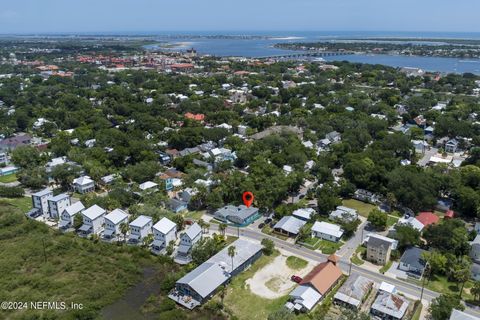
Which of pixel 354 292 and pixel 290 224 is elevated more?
pixel 290 224

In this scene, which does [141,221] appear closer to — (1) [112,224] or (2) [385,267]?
(1) [112,224]

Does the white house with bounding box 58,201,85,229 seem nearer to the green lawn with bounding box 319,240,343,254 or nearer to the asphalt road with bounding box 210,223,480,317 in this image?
the asphalt road with bounding box 210,223,480,317

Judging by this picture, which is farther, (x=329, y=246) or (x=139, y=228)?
(x=139, y=228)

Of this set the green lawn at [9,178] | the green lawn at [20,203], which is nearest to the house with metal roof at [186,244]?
the green lawn at [20,203]

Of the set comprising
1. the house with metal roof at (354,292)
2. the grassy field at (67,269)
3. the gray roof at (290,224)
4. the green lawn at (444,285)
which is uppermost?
the gray roof at (290,224)

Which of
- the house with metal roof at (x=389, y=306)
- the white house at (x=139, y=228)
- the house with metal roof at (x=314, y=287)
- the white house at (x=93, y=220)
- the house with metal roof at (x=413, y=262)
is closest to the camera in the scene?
the house with metal roof at (x=389, y=306)

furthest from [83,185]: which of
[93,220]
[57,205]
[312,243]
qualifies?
[312,243]

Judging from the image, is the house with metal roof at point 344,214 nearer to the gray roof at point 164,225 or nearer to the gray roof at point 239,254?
the gray roof at point 239,254
